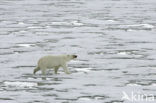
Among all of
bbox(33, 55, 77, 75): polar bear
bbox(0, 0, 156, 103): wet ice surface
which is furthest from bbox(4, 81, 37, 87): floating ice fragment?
bbox(33, 55, 77, 75): polar bear

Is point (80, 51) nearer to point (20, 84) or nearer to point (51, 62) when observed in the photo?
point (51, 62)

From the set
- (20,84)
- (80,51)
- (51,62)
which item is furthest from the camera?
(80,51)

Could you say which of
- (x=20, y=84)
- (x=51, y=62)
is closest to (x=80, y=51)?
(x=51, y=62)

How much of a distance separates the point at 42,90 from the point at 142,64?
3.70m

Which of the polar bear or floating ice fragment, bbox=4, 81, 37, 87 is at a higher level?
the polar bear

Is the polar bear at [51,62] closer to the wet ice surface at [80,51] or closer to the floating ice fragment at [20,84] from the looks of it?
the wet ice surface at [80,51]

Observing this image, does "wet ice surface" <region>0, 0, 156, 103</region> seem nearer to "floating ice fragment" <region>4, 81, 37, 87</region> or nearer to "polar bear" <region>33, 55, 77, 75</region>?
"floating ice fragment" <region>4, 81, 37, 87</region>

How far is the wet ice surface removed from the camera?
32.3ft

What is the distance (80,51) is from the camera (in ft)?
51.0

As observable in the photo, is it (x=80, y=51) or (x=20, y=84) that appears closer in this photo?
(x=20, y=84)

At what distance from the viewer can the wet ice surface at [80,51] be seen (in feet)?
32.3

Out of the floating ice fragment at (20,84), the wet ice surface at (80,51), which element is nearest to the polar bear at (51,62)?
the wet ice surface at (80,51)

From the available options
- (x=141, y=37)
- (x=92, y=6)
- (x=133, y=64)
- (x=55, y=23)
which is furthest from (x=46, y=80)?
(x=92, y=6)

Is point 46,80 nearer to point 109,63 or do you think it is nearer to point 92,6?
point 109,63
